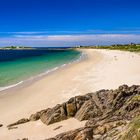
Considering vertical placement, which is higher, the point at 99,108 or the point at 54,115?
the point at 99,108

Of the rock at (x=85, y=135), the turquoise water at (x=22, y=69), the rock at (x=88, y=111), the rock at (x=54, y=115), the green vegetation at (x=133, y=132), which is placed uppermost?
the green vegetation at (x=133, y=132)

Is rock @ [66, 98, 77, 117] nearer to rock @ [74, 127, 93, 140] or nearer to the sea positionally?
rock @ [74, 127, 93, 140]

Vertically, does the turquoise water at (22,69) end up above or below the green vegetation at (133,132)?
below

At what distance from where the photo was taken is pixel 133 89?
1728 centimetres

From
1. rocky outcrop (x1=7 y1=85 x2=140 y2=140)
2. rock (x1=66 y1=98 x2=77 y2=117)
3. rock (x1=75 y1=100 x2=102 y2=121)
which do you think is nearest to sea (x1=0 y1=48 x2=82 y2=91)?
rocky outcrop (x1=7 y1=85 x2=140 y2=140)

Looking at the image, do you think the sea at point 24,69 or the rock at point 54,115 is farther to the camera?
the sea at point 24,69

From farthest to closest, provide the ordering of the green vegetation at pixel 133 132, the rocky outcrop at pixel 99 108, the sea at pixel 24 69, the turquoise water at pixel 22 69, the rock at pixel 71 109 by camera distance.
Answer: the turquoise water at pixel 22 69
the sea at pixel 24 69
the rock at pixel 71 109
the rocky outcrop at pixel 99 108
the green vegetation at pixel 133 132

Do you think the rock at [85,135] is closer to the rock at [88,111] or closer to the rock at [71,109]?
the rock at [88,111]

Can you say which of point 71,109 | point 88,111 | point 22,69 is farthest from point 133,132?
point 22,69

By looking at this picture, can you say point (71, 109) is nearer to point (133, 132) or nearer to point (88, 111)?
point (88, 111)

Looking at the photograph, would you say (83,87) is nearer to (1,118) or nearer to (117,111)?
(1,118)

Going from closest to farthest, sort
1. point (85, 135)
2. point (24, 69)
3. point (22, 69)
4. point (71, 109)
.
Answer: point (85, 135) < point (71, 109) < point (24, 69) < point (22, 69)

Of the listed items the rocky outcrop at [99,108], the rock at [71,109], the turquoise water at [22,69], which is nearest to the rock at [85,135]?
the rocky outcrop at [99,108]

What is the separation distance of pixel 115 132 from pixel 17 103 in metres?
13.7
